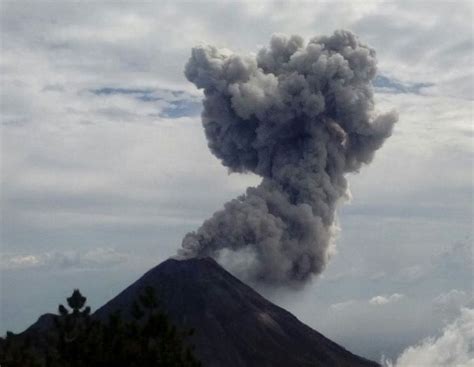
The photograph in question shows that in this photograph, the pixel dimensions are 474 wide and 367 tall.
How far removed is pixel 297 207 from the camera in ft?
A: 384

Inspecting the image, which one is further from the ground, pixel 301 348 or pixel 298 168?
pixel 298 168

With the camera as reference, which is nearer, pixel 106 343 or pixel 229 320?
pixel 106 343

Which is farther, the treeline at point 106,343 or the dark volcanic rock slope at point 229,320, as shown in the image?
the dark volcanic rock slope at point 229,320

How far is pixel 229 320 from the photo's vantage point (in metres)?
116

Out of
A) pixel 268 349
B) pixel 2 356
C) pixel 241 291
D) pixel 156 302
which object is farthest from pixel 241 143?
pixel 2 356

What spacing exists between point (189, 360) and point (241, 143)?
9193 centimetres

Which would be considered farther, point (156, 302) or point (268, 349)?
point (268, 349)

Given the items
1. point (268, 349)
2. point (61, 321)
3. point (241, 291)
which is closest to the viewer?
point (61, 321)

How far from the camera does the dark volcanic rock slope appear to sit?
352ft

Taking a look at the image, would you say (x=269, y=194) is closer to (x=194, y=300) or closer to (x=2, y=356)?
(x=194, y=300)

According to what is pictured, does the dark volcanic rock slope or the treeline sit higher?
the dark volcanic rock slope

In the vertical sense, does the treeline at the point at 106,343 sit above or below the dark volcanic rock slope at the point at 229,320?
below

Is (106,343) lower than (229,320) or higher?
lower

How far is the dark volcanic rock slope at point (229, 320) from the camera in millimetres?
107188
